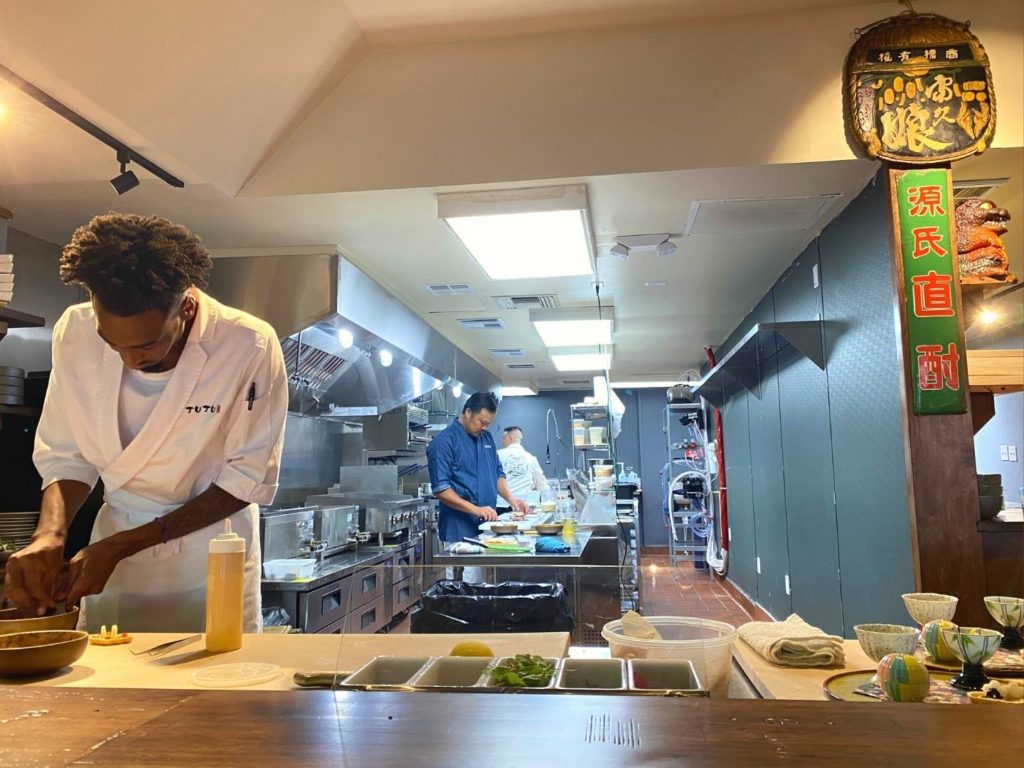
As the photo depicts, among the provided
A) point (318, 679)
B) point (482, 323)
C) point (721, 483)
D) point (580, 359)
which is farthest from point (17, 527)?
point (721, 483)

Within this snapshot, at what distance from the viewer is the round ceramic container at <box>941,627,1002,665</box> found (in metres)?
1.19

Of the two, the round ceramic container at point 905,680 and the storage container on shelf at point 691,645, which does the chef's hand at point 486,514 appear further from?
the round ceramic container at point 905,680

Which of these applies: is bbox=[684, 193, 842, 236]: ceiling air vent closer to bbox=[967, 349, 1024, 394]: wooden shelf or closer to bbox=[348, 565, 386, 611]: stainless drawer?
bbox=[967, 349, 1024, 394]: wooden shelf

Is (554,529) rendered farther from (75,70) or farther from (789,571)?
(75,70)

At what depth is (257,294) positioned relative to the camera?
4023mm

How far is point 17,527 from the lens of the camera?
3.30m

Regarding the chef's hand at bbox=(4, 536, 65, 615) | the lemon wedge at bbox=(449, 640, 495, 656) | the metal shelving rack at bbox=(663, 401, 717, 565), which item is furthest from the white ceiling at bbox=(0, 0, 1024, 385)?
the metal shelving rack at bbox=(663, 401, 717, 565)

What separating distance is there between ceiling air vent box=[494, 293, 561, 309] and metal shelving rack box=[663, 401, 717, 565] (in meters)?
3.95

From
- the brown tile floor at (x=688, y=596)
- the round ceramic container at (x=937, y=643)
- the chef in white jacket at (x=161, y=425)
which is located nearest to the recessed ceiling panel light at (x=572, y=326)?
the brown tile floor at (x=688, y=596)

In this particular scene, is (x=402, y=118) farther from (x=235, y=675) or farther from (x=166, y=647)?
(x=235, y=675)

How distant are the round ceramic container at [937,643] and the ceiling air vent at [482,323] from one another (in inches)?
197

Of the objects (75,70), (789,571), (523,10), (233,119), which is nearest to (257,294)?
(233,119)

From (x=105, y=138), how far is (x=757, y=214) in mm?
2861

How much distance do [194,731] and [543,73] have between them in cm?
283
